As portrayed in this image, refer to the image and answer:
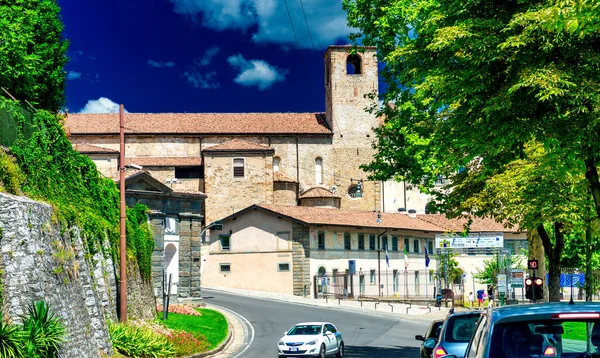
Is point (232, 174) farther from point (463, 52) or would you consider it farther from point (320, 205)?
point (463, 52)

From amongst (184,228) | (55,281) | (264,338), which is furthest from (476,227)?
(55,281)

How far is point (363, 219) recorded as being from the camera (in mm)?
68500

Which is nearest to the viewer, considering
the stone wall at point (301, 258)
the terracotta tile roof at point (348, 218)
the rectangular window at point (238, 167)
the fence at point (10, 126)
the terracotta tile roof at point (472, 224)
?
the fence at point (10, 126)

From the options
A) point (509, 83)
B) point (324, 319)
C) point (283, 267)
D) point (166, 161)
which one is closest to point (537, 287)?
point (509, 83)

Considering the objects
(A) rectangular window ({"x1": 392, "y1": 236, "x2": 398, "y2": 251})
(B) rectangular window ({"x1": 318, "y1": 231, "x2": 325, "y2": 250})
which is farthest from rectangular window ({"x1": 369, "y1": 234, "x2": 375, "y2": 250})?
(B) rectangular window ({"x1": 318, "y1": 231, "x2": 325, "y2": 250})

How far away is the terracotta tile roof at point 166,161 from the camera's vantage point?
79062mm

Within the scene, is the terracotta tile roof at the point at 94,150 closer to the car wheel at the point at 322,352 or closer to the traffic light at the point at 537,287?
the car wheel at the point at 322,352

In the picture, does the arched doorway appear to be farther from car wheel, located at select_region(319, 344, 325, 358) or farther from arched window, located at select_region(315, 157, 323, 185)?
arched window, located at select_region(315, 157, 323, 185)

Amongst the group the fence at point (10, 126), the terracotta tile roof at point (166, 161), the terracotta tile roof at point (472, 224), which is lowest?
the terracotta tile roof at point (472, 224)

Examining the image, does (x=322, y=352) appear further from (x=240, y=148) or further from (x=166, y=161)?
(x=166, y=161)

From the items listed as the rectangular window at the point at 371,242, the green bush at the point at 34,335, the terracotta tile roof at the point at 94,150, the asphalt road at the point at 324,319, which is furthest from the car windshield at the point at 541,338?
the terracotta tile roof at the point at 94,150

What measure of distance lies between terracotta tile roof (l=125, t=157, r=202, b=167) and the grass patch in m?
42.3

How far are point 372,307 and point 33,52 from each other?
86.2 ft

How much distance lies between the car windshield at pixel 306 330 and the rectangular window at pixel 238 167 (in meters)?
51.1
